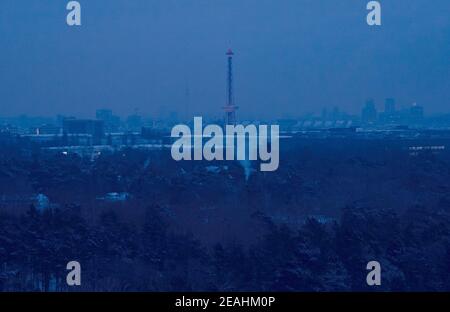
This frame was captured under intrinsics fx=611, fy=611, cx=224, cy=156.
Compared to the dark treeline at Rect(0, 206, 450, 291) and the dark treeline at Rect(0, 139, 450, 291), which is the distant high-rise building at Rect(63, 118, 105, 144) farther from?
the dark treeline at Rect(0, 206, 450, 291)

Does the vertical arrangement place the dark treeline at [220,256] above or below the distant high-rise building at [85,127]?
below

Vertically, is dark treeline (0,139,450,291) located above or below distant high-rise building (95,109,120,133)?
below

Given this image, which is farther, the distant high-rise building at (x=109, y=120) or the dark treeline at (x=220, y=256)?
the distant high-rise building at (x=109, y=120)

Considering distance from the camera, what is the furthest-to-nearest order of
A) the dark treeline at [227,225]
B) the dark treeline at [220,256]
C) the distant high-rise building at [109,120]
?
the distant high-rise building at [109,120], the dark treeline at [227,225], the dark treeline at [220,256]

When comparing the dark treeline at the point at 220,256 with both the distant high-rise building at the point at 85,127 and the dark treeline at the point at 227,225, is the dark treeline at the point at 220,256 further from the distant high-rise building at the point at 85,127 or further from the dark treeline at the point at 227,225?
the distant high-rise building at the point at 85,127

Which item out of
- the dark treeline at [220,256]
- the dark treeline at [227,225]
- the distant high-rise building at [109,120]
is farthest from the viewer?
the distant high-rise building at [109,120]

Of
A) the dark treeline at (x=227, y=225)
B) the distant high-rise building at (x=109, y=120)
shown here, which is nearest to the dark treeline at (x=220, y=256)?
the dark treeline at (x=227, y=225)

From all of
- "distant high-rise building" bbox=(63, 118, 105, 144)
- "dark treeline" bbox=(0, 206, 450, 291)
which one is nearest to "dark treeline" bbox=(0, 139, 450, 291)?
"dark treeline" bbox=(0, 206, 450, 291)

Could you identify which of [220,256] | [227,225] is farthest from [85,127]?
[220,256]

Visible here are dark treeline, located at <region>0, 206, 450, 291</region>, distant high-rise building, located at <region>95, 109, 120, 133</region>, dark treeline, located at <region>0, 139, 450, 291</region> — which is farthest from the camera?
distant high-rise building, located at <region>95, 109, 120, 133</region>

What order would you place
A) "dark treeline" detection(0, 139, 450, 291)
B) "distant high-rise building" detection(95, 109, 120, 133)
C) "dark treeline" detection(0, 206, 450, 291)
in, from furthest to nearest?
"distant high-rise building" detection(95, 109, 120, 133), "dark treeline" detection(0, 139, 450, 291), "dark treeline" detection(0, 206, 450, 291)

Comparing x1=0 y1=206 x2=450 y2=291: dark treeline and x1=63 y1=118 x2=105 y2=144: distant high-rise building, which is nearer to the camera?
x1=0 y1=206 x2=450 y2=291: dark treeline

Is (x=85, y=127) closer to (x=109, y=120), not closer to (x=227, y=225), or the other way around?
(x=109, y=120)
